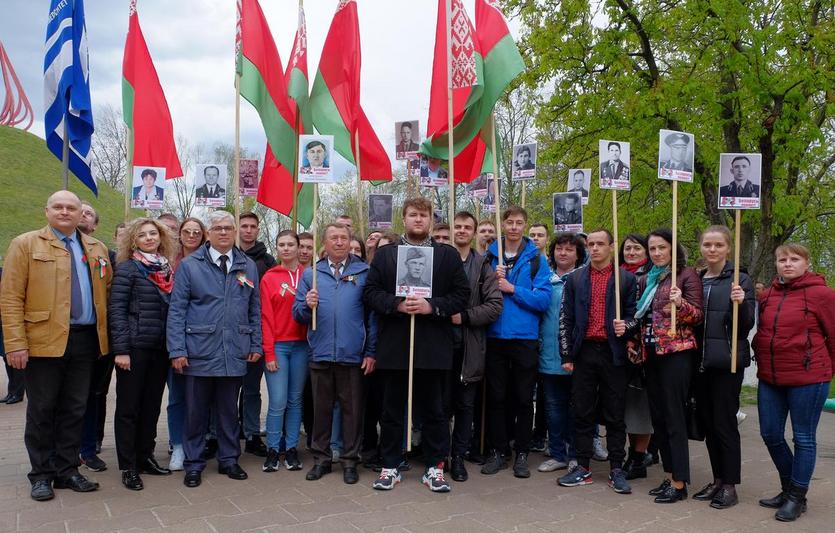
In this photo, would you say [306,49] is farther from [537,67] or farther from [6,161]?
[6,161]

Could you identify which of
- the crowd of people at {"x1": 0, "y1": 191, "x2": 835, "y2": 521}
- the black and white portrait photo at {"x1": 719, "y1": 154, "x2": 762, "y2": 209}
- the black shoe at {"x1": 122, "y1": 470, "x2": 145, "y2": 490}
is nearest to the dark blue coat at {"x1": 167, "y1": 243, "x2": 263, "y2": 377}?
the crowd of people at {"x1": 0, "y1": 191, "x2": 835, "y2": 521}

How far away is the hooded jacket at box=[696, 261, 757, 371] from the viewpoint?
16.8 ft

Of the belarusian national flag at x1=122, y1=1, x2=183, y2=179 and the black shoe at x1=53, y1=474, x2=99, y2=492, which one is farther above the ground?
the belarusian national flag at x1=122, y1=1, x2=183, y2=179

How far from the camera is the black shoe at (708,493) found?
535 cm

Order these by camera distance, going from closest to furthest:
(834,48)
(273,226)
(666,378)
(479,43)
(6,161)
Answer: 1. (666,378)
2. (479,43)
3. (834,48)
4. (6,161)
5. (273,226)

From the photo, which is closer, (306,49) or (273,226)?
(306,49)

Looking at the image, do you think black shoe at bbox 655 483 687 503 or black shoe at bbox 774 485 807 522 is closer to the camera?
black shoe at bbox 774 485 807 522

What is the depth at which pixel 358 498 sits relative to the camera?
5277mm

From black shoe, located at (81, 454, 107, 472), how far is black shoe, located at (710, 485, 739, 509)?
5.27m

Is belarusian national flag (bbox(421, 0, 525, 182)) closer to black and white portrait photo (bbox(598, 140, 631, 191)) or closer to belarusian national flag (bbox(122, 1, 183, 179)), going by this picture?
black and white portrait photo (bbox(598, 140, 631, 191))

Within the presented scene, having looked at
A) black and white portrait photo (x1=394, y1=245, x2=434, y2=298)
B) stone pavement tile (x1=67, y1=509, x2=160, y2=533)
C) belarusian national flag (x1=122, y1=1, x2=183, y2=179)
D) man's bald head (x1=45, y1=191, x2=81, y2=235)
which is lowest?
stone pavement tile (x1=67, y1=509, x2=160, y2=533)

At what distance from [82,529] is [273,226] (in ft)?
141

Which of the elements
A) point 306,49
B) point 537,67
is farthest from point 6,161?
point 306,49

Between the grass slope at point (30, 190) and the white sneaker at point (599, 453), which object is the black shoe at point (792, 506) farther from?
the grass slope at point (30, 190)
